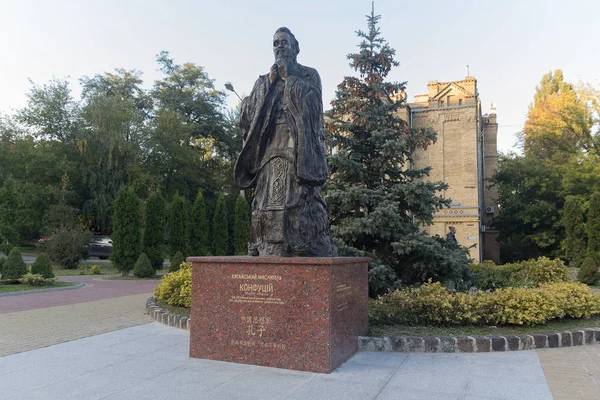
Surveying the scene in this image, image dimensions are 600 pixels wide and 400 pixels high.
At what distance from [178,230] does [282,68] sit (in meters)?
18.8

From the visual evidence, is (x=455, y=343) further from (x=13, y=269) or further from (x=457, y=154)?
(x=457, y=154)

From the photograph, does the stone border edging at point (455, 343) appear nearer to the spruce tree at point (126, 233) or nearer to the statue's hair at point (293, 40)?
the statue's hair at point (293, 40)

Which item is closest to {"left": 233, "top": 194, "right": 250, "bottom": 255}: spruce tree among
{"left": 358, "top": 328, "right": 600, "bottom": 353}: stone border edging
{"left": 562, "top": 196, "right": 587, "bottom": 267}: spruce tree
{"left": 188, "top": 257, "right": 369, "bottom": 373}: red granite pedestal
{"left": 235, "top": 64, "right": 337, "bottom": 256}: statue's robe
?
{"left": 562, "top": 196, "right": 587, "bottom": 267}: spruce tree

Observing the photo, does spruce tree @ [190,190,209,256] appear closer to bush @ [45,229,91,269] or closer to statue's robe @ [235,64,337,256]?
bush @ [45,229,91,269]

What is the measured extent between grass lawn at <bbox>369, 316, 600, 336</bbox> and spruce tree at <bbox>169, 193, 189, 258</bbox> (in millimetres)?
18056

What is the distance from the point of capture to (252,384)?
4430 mm

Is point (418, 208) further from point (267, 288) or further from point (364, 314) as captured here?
point (267, 288)

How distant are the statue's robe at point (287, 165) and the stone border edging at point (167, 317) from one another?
8.18ft

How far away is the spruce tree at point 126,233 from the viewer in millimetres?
20047

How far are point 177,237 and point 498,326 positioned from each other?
61.8 ft

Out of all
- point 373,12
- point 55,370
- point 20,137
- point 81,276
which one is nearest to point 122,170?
point 20,137

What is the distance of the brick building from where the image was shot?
31.1m

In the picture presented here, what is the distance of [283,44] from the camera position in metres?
5.89

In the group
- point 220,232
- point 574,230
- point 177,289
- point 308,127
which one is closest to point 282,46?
point 308,127
